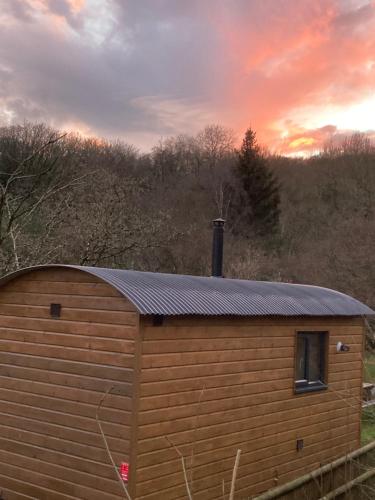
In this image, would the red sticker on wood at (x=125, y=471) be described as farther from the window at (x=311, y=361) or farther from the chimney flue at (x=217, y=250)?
the chimney flue at (x=217, y=250)

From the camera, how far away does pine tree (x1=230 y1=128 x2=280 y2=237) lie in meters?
35.2

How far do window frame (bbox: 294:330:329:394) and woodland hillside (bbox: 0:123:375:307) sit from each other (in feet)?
18.4

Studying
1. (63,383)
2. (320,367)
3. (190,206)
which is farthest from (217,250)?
(190,206)

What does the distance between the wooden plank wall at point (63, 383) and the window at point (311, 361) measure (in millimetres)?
3358

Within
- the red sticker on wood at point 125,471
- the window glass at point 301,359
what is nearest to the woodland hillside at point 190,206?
the window glass at point 301,359

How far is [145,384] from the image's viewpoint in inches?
224

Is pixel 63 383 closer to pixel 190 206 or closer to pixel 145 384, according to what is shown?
pixel 145 384

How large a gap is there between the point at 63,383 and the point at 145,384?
3.77ft

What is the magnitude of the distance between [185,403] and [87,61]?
62.6ft

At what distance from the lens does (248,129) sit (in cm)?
3978

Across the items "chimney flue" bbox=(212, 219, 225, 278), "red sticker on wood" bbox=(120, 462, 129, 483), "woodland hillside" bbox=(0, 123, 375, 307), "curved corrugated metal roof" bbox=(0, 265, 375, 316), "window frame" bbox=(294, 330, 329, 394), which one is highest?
"woodland hillside" bbox=(0, 123, 375, 307)

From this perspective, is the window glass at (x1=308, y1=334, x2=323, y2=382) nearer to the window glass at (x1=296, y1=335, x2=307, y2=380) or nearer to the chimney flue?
the window glass at (x1=296, y1=335, x2=307, y2=380)

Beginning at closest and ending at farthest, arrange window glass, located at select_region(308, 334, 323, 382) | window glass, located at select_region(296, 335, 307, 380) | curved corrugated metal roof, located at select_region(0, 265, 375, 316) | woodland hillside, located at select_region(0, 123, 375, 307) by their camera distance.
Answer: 1. curved corrugated metal roof, located at select_region(0, 265, 375, 316)
2. window glass, located at select_region(296, 335, 307, 380)
3. window glass, located at select_region(308, 334, 323, 382)
4. woodland hillside, located at select_region(0, 123, 375, 307)

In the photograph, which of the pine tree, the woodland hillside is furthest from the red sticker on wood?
the pine tree
